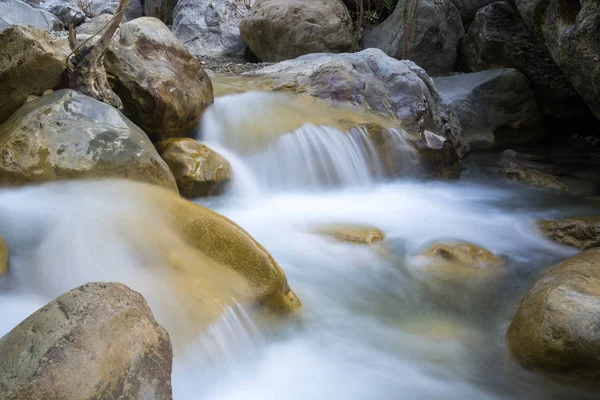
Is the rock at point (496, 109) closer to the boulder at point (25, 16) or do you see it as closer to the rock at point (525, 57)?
the rock at point (525, 57)

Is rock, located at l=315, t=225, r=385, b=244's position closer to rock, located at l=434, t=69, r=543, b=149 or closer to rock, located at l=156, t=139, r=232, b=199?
rock, located at l=156, t=139, r=232, b=199

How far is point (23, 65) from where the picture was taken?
4301 mm

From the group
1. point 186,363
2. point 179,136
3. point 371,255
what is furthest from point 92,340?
point 179,136

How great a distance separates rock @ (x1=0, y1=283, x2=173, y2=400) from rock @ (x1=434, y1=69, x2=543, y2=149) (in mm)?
8147

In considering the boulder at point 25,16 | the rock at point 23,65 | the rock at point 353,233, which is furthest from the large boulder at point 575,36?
the boulder at point 25,16

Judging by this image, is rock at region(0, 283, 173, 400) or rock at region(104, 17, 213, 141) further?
rock at region(104, 17, 213, 141)

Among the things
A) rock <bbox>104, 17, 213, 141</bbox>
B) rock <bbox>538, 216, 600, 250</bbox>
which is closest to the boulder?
rock <bbox>104, 17, 213, 141</bbox>

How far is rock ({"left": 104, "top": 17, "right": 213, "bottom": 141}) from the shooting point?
5.07 metres

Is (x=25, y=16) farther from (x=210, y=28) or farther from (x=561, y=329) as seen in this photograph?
(x=561, y=329)

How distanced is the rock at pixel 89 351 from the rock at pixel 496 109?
8.15m

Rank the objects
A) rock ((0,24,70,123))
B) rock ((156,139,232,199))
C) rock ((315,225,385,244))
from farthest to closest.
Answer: rock ((156,139,232,199)), rock ((315,225,385,244)), rock ((0,24,70,123))

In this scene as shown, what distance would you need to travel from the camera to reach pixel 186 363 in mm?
2484

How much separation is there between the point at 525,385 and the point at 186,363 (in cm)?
173

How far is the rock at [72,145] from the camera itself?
A: 12.1 feet
